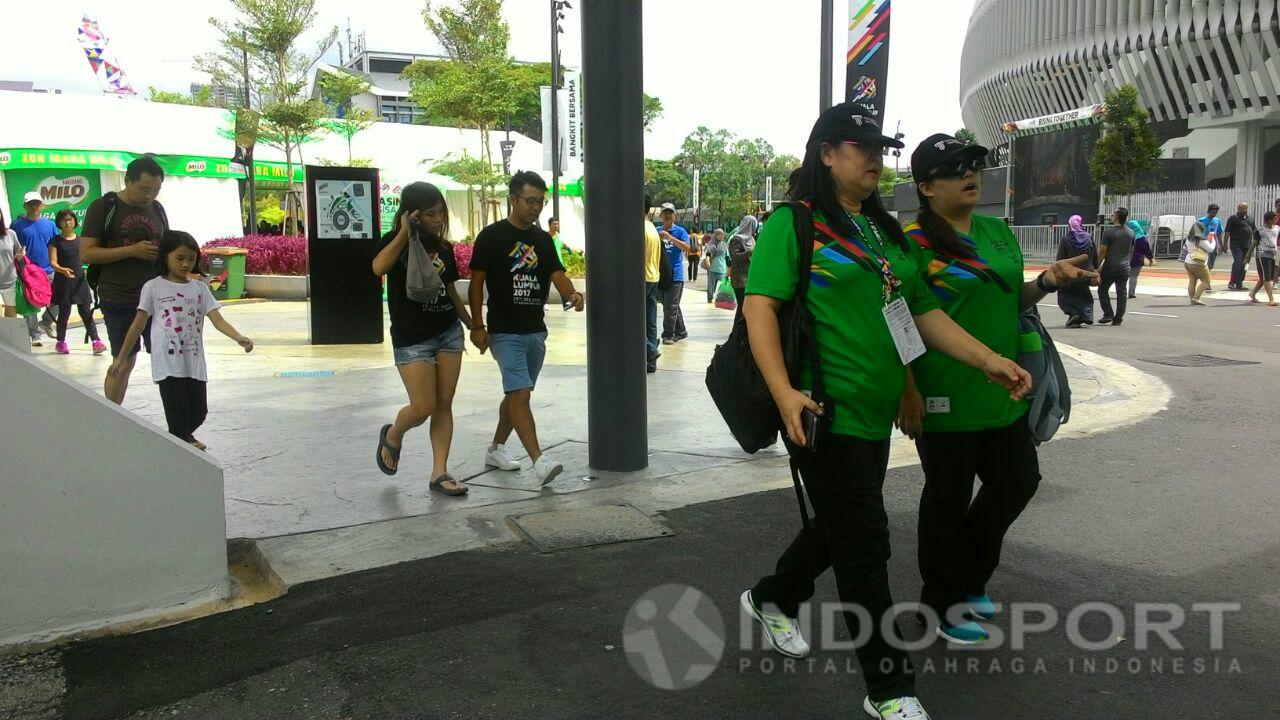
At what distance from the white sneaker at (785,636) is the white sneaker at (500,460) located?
2845mm

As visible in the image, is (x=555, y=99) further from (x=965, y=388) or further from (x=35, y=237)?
(x=965, y=388)

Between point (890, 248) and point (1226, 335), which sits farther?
point (1226, 335)

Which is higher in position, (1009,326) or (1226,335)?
(1009,326)

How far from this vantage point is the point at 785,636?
11.3ft

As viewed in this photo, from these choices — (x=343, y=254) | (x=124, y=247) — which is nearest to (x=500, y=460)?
(x=124, y=247)

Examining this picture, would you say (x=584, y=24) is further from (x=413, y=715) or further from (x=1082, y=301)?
(x=1082, y=301)

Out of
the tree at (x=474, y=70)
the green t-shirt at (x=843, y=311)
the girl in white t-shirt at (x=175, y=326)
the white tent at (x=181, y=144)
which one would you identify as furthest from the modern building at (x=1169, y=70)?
the green t-shirt at (x=843, y=311)

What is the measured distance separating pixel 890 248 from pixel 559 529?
7.82ft

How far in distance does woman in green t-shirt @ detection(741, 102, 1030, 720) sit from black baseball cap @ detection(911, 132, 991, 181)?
0.38m

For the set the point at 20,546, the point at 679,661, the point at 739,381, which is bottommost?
the point at 679,661

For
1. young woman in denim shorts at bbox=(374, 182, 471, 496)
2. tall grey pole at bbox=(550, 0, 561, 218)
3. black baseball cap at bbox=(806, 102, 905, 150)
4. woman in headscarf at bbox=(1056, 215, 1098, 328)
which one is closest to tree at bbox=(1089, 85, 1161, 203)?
tall grey pole at bbox=(550, 0, 561, 218)

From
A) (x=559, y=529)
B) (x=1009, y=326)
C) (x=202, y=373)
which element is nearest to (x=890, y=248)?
(x=1009, y=326)

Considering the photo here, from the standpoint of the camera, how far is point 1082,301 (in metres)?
15.1

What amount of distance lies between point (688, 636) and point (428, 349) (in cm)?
251
